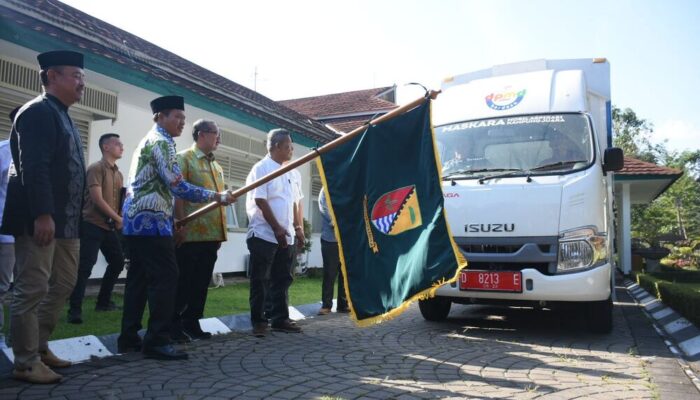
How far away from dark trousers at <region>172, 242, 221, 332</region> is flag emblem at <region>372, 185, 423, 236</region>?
1.70m

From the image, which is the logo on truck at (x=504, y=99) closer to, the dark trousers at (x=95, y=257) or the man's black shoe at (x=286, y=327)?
the man's black shoe at (x=286, y=327)

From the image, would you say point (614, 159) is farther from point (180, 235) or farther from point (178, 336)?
point (178, 336)

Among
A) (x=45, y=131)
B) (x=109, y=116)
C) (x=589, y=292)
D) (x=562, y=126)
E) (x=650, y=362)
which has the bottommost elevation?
(x=650, y=362)

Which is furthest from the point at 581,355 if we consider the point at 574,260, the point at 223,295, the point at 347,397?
the point at 223,295

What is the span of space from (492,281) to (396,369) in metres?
1.70

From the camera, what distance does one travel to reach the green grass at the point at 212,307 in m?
4.73

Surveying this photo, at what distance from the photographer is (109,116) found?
8016 millimetres

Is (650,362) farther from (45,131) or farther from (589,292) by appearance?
(45,131)

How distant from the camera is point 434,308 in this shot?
6.27 metres

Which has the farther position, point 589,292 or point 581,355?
point 589,292

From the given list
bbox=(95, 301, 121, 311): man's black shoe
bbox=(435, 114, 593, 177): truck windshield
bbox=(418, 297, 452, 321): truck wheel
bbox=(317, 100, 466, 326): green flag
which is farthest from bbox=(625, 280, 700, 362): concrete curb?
bbox=(95, 301, 121, 311): man's black shoe

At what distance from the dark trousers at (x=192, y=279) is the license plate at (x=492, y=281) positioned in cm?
247

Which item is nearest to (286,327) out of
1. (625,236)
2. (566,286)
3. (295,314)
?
(295,314)

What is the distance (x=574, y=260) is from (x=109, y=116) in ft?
22.2
